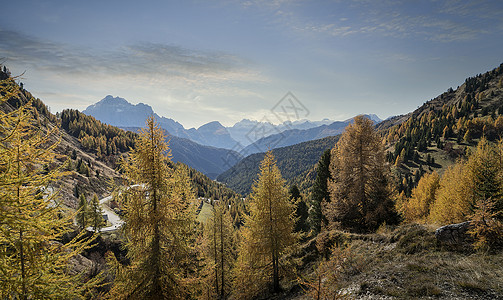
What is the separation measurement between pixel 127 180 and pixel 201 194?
138m

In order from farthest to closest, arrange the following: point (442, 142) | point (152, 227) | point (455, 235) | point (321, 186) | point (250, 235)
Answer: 1. point (442, 142)
2. point (321, 186)
3. point (250, 235)
4. point (455, 235)
5. point (152, 227)

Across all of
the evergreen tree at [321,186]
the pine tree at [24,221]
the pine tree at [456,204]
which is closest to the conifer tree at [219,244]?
the evergreen tree at [321,186]

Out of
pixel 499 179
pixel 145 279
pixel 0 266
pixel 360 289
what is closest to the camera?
pixel 0 266

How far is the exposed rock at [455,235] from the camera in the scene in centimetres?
1202

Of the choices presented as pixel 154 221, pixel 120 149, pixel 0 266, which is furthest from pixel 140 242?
pixel 120 149

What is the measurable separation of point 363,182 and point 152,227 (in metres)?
19.4

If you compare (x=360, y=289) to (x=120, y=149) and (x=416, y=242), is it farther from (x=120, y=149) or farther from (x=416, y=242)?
(x=120, y=149)

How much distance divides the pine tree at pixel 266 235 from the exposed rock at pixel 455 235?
9.56m

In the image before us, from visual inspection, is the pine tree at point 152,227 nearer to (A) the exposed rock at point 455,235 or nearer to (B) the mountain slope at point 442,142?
(A) the exposed rock at point 455,235

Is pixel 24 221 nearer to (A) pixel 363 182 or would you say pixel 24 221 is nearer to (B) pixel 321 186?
(A) pixel 363 182

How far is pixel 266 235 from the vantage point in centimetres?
1769

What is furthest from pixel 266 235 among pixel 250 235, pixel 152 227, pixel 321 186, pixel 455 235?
pixel 321 186

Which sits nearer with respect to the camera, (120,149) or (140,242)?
(140,242)

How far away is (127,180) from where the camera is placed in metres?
11.8
